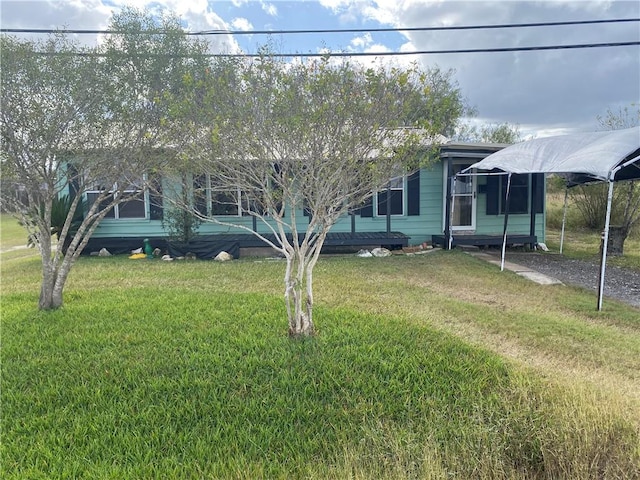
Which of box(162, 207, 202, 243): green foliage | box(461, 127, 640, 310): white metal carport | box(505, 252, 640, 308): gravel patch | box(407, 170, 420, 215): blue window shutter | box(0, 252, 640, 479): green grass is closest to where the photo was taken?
box(0, 252, 640, 479): green grass

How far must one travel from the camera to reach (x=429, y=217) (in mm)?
11258

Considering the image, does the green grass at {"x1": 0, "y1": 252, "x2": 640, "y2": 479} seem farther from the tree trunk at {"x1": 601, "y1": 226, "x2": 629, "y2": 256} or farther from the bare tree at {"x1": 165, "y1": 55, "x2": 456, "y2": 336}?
the tree trunk at {"x1": 601, "y1": 226, "x2": 629, "y2": 256}

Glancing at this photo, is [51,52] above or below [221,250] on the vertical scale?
above

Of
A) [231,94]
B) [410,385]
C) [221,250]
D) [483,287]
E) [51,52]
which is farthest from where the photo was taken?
[221,250]

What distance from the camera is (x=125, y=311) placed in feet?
16.4

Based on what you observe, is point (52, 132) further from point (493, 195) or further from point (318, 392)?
point (493, 195)

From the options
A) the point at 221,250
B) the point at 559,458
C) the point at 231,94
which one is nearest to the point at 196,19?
the point at 221,250

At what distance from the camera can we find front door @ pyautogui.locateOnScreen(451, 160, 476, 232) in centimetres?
1118

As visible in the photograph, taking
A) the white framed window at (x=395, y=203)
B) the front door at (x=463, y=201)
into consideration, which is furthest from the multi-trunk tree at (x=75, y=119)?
the front door at (x=463, y=201)

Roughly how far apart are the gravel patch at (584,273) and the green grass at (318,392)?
4.91 feet

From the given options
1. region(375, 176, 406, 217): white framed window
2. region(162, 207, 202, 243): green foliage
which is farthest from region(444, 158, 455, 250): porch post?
region(162, 207, 202, 243): green foliage

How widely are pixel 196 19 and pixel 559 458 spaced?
9811mm

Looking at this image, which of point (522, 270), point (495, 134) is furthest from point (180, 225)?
point (495, 134)

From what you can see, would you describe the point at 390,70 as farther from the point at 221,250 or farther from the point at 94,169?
the point at 221,250
